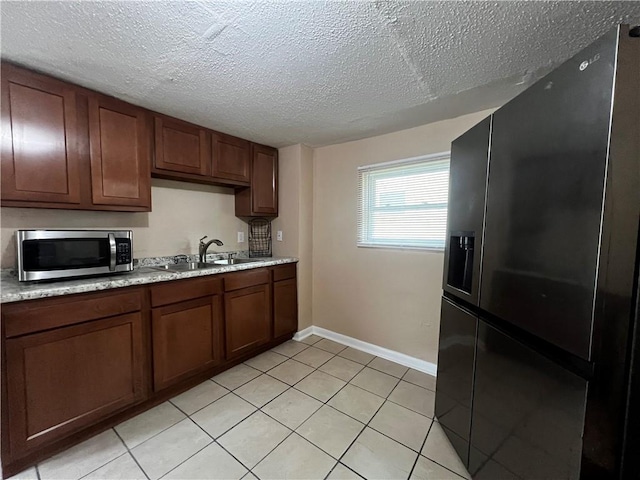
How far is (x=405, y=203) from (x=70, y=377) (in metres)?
2.72

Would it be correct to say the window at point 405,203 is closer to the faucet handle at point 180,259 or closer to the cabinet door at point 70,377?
the faucet handle at point 180,259

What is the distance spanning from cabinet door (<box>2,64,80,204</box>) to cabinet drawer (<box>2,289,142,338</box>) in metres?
0.65

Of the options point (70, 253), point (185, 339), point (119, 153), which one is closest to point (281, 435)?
point (185, 339)

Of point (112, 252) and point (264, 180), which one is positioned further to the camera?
point (264, 180)

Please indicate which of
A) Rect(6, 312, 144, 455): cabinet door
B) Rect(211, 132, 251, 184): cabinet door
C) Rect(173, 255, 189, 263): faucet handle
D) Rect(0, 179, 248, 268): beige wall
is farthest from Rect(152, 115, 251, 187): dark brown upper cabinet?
Rect(6, 312, 144, 455): cabinet door

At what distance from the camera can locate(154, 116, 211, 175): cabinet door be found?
208 centimetres

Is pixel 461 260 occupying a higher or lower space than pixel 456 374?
higher

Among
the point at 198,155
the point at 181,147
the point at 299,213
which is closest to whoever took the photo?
the point at 181,147

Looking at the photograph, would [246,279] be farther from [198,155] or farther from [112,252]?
[198,155]

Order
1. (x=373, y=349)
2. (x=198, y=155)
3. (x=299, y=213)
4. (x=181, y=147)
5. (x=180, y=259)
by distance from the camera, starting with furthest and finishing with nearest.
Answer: (x=299, y=213), (x=373, y=349), (x=180, y=259), (x=198, y=155), (x=181, y=147)

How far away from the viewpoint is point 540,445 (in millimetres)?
893

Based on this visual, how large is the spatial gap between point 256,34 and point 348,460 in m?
2.26

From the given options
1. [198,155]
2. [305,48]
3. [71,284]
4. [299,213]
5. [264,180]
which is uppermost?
[305,48]

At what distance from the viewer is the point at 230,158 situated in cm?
258
